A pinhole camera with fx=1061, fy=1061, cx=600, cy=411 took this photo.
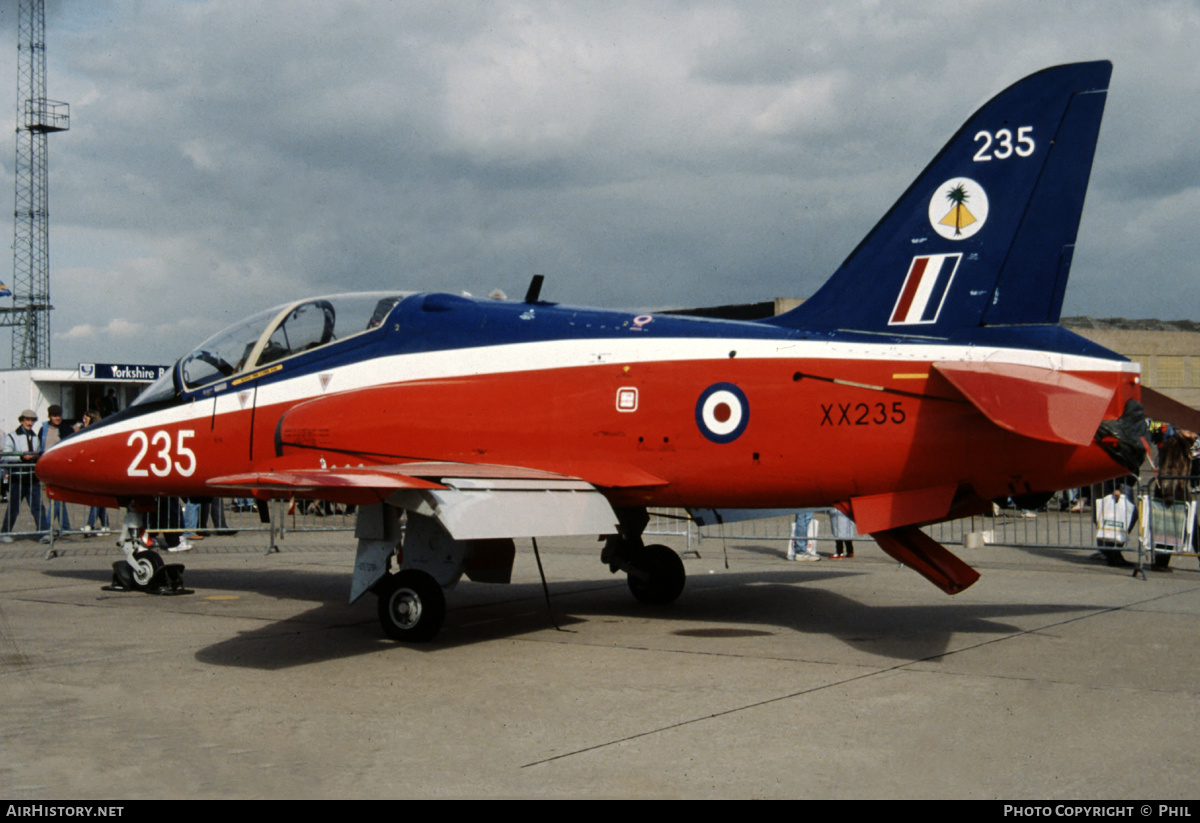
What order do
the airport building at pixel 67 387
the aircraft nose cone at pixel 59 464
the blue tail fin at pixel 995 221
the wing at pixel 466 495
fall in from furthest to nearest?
1. the airport building at pixel 67 387
2. the aircraft nose cone at pixel 59 464
3. the blue tail fin at pixel 995 221
4. the wing at pixel 466 495

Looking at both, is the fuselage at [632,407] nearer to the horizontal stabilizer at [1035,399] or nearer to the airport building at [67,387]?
the horizontal stabilizer at [1035,399]

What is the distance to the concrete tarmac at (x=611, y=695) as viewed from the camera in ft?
16.2

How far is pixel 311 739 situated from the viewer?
570 centimetres

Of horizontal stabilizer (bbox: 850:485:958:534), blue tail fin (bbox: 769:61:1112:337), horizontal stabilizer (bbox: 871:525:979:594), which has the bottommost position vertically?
horizontal stabilizer (bbox: 871:525:979:594)

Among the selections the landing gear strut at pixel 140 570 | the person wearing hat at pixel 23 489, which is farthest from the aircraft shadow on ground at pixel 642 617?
the person wearing hat at pixel 23 489

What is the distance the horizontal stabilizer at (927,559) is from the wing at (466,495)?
2.28 metres

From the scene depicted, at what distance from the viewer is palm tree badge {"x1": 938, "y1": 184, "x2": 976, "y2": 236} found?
8352mm

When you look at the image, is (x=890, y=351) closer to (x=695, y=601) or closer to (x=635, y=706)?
(x=635, y=706)

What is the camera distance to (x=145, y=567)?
38.0ft

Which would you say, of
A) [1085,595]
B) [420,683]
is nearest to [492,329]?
[420,683]

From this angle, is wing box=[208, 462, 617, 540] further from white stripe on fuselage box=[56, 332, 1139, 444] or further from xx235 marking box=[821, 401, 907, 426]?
xx235 marking box=[821, 401, 907, 426]

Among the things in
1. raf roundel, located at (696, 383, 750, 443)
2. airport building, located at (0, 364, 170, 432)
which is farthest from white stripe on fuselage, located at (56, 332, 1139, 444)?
airport building, located at (0, 364, 170, 432)

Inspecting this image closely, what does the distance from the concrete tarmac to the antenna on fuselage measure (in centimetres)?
303
